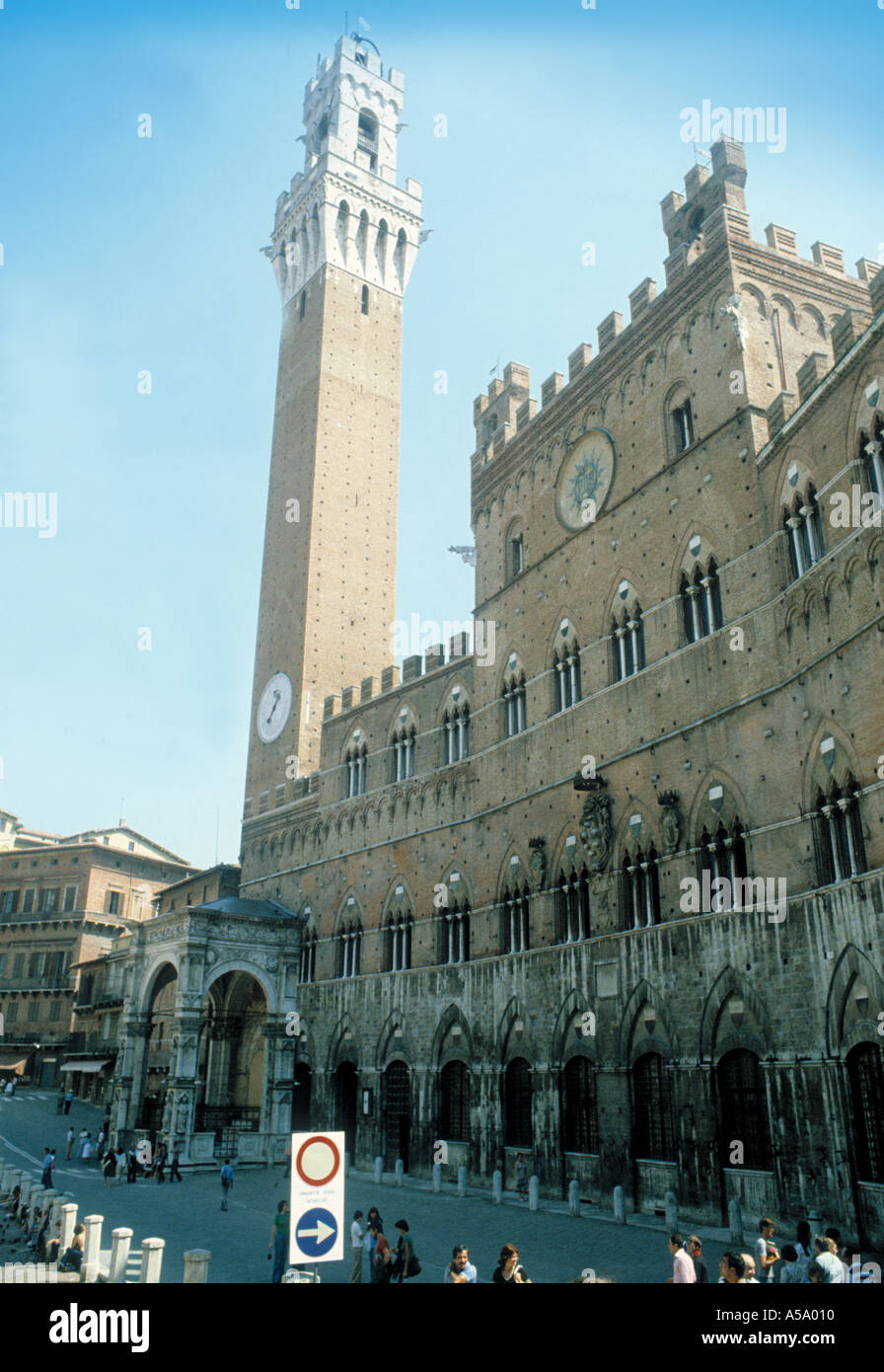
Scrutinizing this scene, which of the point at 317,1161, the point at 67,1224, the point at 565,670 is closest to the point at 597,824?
the point at 565,670

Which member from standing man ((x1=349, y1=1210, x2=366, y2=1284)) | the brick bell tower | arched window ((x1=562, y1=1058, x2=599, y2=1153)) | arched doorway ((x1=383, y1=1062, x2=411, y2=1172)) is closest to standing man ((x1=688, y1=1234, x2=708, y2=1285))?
standing man ((x1=349, y1=1210, x2=366, y2=1284))

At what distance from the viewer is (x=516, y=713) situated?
26000 mm

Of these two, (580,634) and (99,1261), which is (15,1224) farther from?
(580,634)

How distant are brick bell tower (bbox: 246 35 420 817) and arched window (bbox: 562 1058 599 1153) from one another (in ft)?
59.5

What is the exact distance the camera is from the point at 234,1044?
3428 centimetres

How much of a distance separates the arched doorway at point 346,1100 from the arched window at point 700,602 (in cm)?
1693

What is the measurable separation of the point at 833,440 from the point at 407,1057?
18919 millimetres

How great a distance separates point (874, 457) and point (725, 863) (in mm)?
7353

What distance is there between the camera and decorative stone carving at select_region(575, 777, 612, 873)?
69.6 ft

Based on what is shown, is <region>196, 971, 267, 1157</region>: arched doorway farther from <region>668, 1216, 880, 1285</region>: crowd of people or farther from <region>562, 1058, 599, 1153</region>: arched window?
<region>668, 1216, 880, 1285</region>: crowd of people

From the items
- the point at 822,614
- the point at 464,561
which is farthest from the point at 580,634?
the point at 464,561

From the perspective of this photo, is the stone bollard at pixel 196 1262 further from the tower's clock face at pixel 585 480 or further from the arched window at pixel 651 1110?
the tower's clock face at pixel 585 480

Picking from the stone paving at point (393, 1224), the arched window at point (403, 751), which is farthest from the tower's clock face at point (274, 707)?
the stone paving at point (393, 1224)

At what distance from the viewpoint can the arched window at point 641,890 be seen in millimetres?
19781
